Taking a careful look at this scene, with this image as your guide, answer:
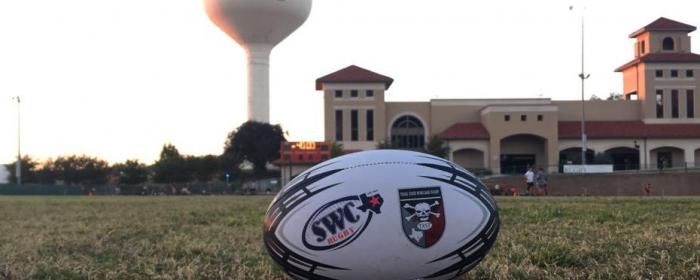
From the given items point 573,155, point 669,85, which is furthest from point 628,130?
point 669,85

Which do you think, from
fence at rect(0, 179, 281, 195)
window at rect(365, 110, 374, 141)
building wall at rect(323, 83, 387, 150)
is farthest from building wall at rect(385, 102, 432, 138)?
fence at rect(0, 179, 281, 195)

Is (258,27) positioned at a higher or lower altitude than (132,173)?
higher

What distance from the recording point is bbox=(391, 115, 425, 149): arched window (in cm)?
6875

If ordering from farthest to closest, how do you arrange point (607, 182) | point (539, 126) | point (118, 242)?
point (539, 126), point (607, 182), point (118, 242)

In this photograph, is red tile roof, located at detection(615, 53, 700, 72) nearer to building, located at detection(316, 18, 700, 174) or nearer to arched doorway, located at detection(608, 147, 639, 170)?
building, located at detection(316, 18, 700, 174)

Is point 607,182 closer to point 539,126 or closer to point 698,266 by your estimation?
point 539,126

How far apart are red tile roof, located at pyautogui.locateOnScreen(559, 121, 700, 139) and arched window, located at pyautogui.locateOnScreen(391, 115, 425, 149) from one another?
43.4 ft

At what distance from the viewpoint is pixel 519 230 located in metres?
7.59

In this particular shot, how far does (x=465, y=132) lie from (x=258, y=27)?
81.2 feet

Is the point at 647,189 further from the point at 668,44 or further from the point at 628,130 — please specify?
the point at 668,44

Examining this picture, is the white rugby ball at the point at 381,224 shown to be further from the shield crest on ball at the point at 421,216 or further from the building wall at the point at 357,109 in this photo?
the building wall at the point at 357,109

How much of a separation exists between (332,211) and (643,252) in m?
2.72

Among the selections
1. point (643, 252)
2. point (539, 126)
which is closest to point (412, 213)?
point (643, 252)

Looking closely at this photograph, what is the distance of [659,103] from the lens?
65688mm
